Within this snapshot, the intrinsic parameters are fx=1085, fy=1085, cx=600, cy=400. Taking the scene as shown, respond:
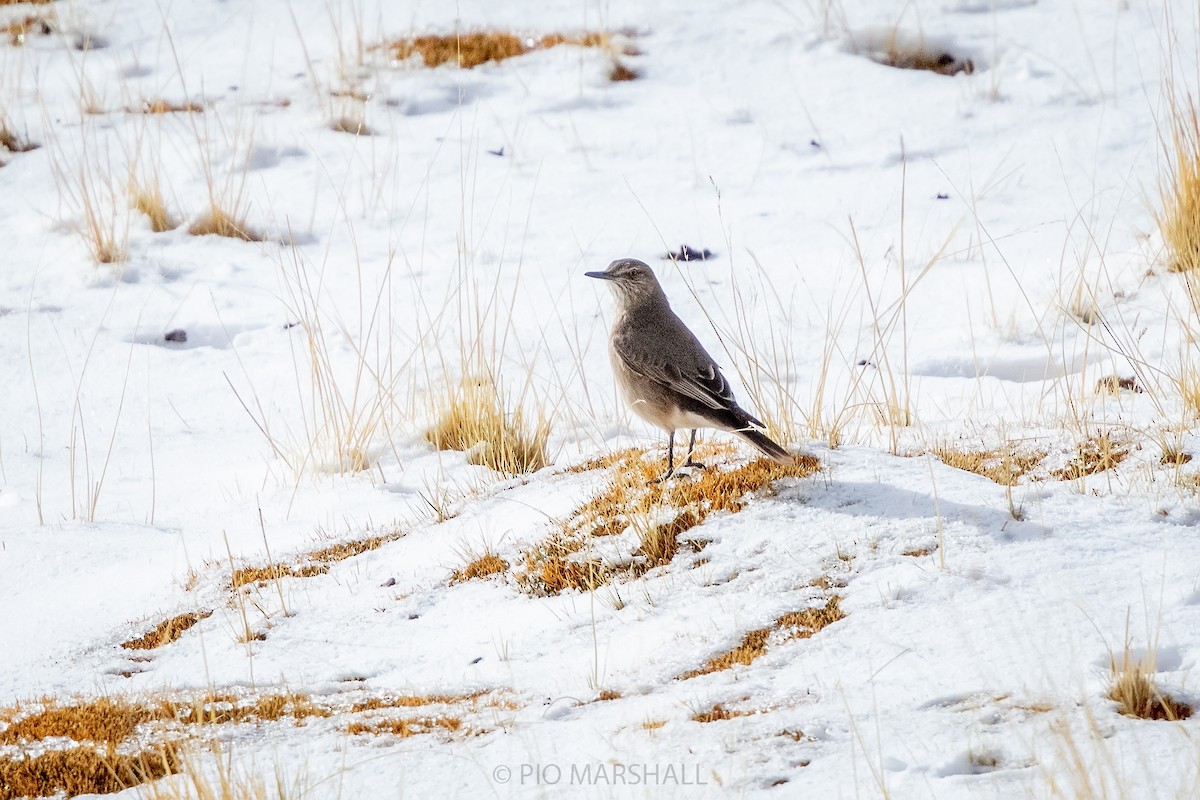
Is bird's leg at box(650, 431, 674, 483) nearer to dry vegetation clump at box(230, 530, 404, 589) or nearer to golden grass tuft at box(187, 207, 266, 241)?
dry vegetation clump at box(230, 530, 404, 589)

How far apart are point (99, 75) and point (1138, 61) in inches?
393

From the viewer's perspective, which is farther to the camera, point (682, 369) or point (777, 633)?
point (682, 369)

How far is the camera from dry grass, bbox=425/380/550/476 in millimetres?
5996

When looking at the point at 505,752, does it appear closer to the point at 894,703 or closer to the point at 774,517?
the point at 894,703

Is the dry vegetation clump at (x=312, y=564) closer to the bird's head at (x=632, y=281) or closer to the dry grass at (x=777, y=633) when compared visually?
the bird's head at (x=632, y=281)

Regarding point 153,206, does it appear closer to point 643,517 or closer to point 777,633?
point 643,517

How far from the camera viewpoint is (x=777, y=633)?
3.39m

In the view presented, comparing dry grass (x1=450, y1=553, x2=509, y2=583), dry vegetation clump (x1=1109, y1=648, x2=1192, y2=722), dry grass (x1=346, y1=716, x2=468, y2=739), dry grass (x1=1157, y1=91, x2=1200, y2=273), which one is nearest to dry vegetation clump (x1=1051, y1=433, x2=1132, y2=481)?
dry vegetation clump (x1=1109, y1=648, x2=1192, y2=722)

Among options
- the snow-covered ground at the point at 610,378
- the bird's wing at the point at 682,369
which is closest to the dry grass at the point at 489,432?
the snow-covered ground at the point at 610,378

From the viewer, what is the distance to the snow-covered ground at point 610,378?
9.55ft

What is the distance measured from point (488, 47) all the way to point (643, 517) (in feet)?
27.7

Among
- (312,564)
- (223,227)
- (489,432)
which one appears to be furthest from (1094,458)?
(223,227)

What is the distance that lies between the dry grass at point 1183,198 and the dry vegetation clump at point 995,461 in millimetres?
2054

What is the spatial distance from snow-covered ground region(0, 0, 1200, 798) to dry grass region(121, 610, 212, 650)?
7cm
